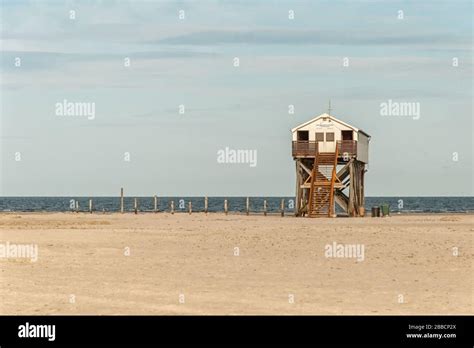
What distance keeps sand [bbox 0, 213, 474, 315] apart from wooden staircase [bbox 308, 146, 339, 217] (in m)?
25.4

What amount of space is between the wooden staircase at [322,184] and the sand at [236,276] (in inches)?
1002

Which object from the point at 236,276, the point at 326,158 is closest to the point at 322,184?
the point at 326,158

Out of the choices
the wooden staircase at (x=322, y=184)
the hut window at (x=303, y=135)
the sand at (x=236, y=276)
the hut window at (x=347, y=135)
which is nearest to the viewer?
the sand at (x=236, y=276)

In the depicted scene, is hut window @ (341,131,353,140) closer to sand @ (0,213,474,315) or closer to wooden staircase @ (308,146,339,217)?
wooden staircase @ (308,146,339,217)

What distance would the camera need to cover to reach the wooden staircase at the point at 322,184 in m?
66.6

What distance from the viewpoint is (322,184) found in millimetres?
67250

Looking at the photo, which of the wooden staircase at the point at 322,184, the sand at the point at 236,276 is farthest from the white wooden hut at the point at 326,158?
the sand at the point at 236,276

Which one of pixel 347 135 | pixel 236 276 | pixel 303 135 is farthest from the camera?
pixel 303 135

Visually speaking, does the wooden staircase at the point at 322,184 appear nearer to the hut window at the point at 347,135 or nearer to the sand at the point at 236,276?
the hut window at the point at 347,135

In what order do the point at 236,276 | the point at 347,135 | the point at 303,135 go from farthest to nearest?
the point at 303,135, the point at 347,135, the point at 236,276

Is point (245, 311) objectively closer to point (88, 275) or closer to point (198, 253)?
point (88, 275)

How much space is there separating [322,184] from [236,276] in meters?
41.8

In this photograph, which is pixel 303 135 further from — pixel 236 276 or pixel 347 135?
pixel 236 276
